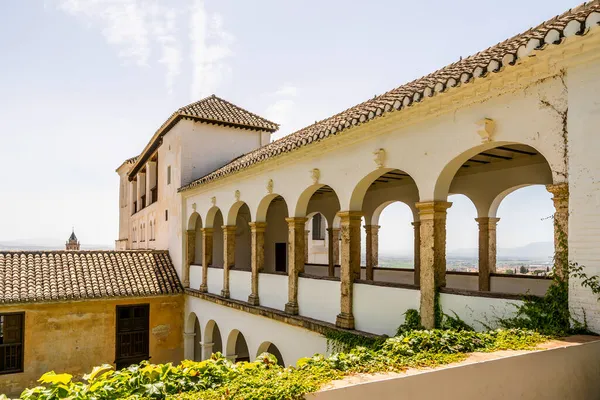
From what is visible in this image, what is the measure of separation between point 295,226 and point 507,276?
4902mm

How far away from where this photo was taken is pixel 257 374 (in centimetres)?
392

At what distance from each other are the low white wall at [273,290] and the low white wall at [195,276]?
17.0 ft

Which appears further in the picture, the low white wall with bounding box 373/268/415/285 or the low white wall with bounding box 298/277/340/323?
the low white wall with bounding box 373/268/415/285

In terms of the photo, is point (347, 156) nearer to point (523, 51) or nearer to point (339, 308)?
point (339, 308)

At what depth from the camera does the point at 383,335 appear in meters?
7.88

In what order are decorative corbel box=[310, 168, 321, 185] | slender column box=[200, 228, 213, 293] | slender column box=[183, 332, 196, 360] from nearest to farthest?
decorative corbel box=[310, 168, 321, 185]
slender column box=[200, 228, 213, 293]
slender column box=[183, 332, 196, 360]

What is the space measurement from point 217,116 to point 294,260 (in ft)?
33.5

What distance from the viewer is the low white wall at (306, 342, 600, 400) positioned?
357 cm

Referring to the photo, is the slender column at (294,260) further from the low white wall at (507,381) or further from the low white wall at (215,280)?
the low white wall at (507,381)

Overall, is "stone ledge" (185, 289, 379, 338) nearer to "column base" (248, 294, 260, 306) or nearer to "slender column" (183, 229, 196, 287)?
"column base" (248, 294, 260, 306)

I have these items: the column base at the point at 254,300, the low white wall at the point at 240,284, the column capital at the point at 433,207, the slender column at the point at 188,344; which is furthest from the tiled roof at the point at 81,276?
the column capital at the point at 433,207

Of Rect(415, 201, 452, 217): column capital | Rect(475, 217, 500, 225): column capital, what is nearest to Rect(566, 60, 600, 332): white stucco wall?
Rect(415, 201, 452, 217): column capital

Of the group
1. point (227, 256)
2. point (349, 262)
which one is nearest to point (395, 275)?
point (227, 256)

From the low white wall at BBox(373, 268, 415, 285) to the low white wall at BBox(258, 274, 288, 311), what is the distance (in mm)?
3604
